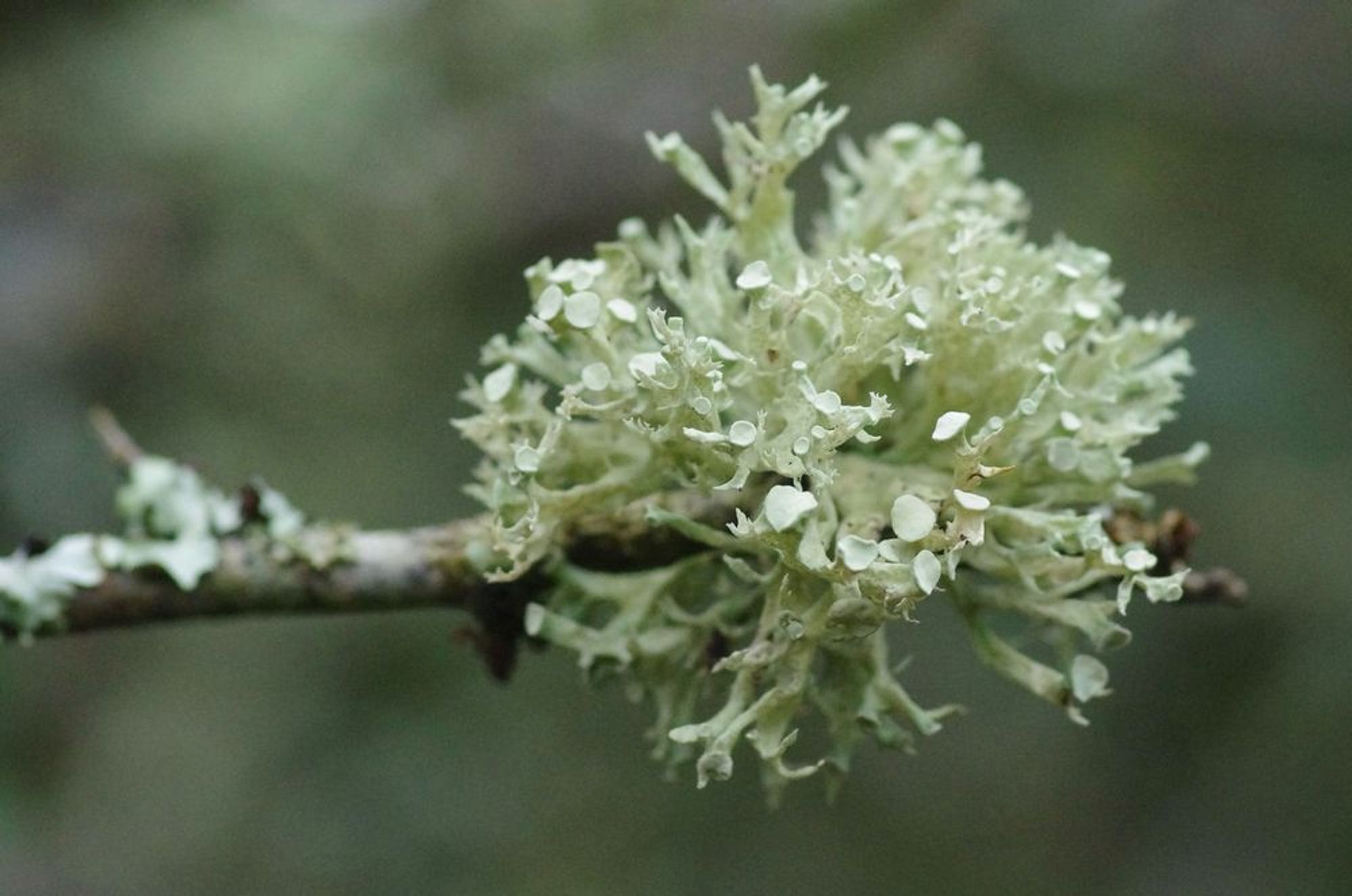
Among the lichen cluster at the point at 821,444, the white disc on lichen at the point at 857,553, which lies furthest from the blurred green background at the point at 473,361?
the white disc on lichen at the point at 857,553

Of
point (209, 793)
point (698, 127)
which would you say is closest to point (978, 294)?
point (698, 127)

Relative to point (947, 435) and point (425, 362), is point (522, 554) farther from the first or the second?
point (425, 362)

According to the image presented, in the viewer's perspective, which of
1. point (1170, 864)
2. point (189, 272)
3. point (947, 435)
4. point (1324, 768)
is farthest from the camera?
point (1170, 864)

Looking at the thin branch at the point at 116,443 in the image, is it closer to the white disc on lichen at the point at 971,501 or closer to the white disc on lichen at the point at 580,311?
the white disc on lichen at the point at 580,311

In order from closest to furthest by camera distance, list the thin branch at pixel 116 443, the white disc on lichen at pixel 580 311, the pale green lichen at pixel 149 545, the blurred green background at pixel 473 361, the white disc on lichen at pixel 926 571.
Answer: the white disc on lichen at pixel 926 571 → the white disc on lichen at pixel 580 311 → the pale green lichen at pixel 149 545 → the thin branch at pixel 116 443 → the blurred green background at pixel 473 361

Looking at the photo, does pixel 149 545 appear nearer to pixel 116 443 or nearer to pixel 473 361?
pixel 116 443

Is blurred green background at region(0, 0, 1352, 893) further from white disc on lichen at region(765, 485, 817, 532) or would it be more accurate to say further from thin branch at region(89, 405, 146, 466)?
white disc on lichen at region(765, 485, 817, 532)
